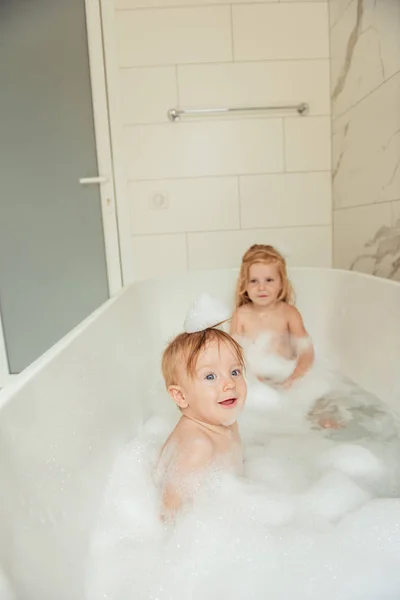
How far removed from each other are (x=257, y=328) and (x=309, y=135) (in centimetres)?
96

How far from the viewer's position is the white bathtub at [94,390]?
22.6 inches

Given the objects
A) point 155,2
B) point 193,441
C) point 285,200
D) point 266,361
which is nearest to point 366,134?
point 285,200

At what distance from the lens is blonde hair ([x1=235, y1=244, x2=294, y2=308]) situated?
1.67 m

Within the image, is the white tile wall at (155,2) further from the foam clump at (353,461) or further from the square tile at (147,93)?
the foam clump at (353,461)

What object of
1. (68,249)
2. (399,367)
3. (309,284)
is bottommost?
(399,367)

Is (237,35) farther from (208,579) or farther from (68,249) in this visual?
(208,579)

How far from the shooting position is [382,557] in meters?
0.66

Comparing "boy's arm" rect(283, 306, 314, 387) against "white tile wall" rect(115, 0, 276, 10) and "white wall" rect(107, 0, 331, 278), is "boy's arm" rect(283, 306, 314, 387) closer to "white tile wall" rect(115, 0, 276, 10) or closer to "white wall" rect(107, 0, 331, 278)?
"white wall" rect(107, 0, 331, 278)

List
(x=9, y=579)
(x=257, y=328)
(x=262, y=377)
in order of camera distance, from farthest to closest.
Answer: (x=257, y=328), (x=262, y=377), (x=9, y=579)

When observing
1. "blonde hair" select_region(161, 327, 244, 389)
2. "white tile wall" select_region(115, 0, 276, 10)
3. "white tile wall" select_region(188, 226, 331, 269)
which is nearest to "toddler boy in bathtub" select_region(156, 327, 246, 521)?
"blonde hair" select_region(161, 327, 244, 389)

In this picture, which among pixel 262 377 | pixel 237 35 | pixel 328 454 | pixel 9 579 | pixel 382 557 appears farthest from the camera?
pixel 237 35

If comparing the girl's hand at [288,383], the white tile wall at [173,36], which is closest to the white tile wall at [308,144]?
the white tile wall at [173,36]

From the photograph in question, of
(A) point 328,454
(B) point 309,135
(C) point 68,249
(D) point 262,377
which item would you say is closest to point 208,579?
(A) point 328,454

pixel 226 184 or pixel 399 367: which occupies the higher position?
pixel 226 184
